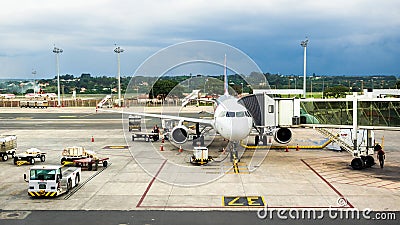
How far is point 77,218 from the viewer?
19984 millimetres

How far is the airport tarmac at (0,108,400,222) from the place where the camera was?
2236 cm

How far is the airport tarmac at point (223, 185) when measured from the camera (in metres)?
22.4

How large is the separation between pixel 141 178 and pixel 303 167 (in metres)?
12.6

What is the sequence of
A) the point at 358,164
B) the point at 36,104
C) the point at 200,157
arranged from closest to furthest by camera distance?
the point at 358,164, the point at 200,157, the point at 36,104

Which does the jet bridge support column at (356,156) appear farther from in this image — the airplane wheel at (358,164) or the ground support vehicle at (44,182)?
the ground support vehicle at (44,182)

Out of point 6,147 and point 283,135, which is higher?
point 283,135

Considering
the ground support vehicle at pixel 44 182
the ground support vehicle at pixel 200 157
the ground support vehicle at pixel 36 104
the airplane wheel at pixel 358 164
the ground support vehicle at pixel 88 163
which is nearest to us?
the ground support vehicle at pixel 44 182

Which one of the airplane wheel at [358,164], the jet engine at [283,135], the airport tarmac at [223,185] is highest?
the jet engine at [283,135]

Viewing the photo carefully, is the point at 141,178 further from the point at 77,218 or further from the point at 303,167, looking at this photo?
the point at 303,167

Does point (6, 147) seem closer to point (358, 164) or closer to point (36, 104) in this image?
point (358, 164)

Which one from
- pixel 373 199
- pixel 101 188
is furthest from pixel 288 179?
pixel 101 188

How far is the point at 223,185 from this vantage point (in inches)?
1049

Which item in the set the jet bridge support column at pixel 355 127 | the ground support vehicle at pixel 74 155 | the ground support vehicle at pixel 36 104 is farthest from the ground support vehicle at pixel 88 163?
the ground support vehicle at pixel 36 104

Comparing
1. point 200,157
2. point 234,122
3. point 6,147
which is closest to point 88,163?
point 200,157
